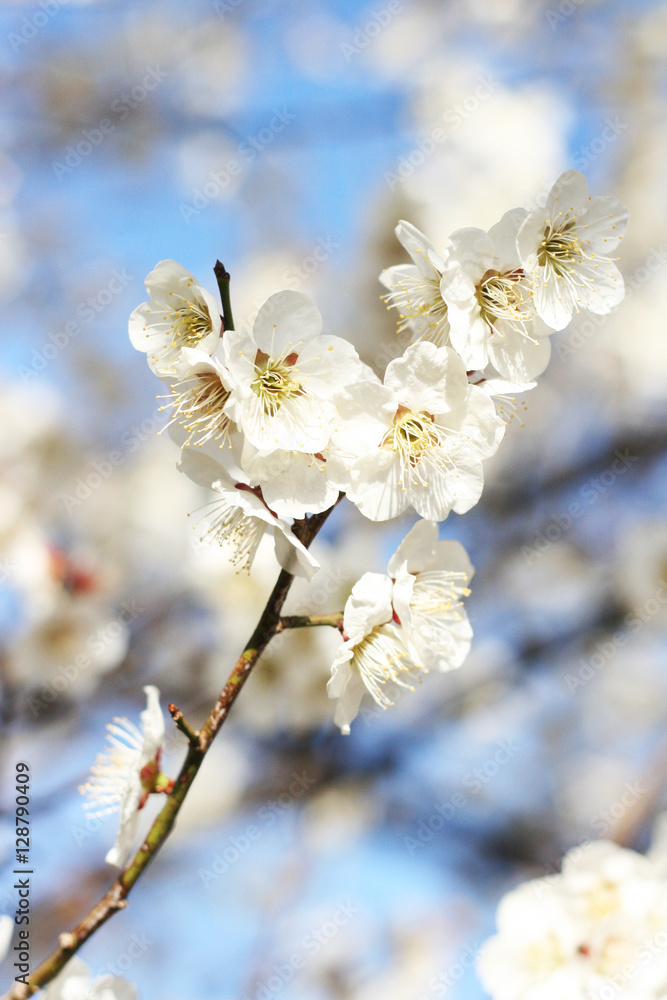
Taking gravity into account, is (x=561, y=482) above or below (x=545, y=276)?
above

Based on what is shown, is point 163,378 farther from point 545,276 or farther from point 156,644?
point 156,644

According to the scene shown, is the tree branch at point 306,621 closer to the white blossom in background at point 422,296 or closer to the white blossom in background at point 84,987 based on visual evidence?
the white blossom in background at point 422,296

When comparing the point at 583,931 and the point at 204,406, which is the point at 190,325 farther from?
the point at 583,931

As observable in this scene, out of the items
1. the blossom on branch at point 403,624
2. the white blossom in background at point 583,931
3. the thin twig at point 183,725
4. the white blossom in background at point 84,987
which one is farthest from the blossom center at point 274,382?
the white blossom in background at point 583,931

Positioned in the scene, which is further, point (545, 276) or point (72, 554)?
point (72, 554)

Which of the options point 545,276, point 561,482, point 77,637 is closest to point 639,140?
point 561,482

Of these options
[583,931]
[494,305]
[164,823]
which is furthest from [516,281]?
[583,931]

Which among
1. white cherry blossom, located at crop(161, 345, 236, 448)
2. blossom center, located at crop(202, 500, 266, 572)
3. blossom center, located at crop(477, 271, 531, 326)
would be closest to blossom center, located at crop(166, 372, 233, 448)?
white cherry blossom, located at crop(161, 345, 236, 448)
